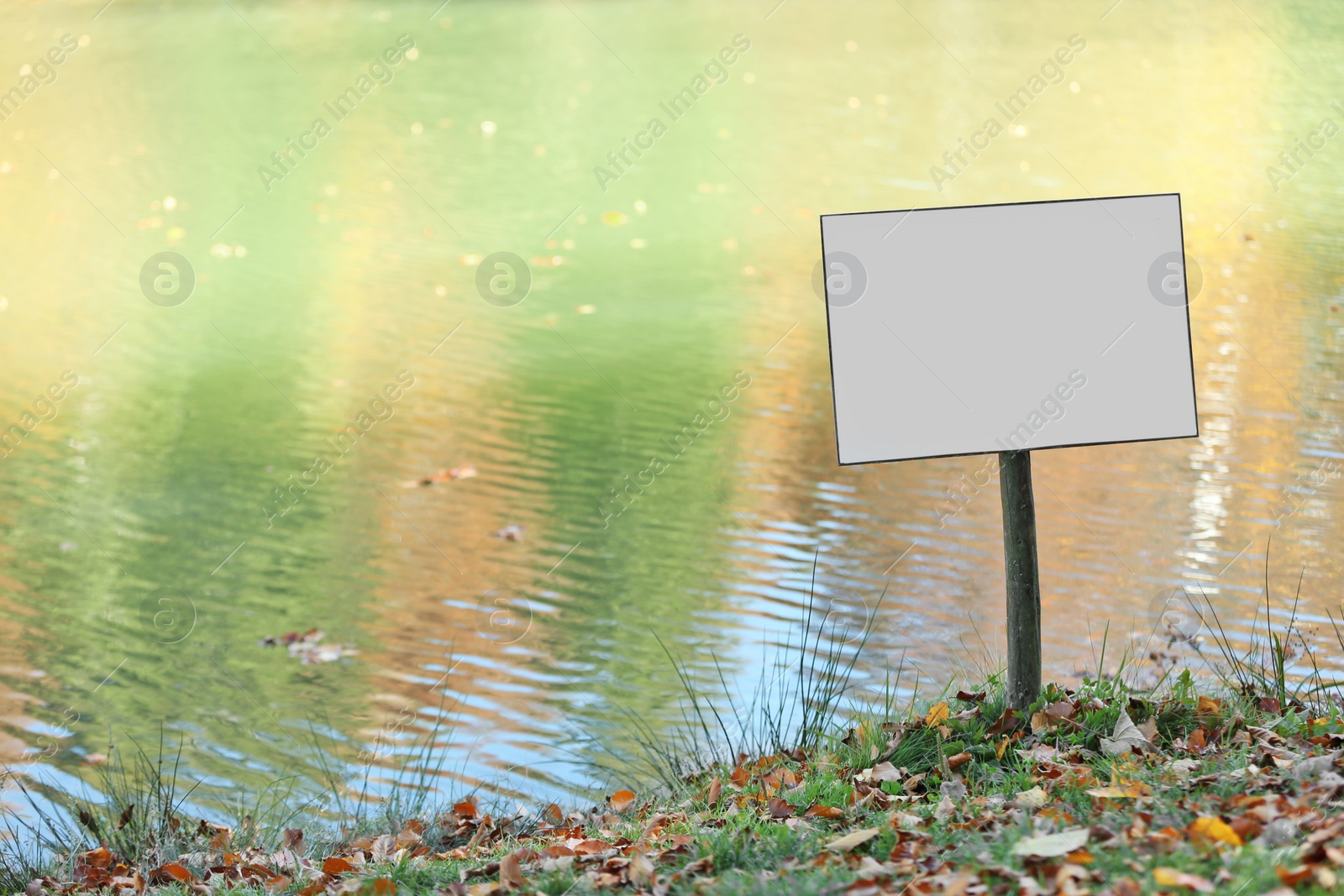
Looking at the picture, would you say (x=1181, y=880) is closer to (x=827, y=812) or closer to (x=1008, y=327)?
(x=827, y=812)

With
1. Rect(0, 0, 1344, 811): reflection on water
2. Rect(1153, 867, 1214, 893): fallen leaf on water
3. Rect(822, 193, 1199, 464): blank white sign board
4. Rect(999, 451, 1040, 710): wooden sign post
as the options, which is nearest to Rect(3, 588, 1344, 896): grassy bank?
Rect(1153, 867, 1214, 893): fallen leaf on water

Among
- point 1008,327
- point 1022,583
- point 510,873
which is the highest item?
point 1008,327

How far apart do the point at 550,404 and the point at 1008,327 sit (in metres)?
5.47

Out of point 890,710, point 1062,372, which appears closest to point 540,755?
point 890,710

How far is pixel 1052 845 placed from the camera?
9.05 feet

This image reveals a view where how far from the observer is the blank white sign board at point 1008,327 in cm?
371

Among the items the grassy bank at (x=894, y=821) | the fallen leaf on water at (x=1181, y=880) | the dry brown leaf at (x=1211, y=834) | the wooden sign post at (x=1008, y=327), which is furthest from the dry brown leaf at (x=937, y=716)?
the fallen leaf on water at (x=1181, y=880)

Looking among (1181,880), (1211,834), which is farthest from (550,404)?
(1181,880)

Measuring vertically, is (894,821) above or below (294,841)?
above

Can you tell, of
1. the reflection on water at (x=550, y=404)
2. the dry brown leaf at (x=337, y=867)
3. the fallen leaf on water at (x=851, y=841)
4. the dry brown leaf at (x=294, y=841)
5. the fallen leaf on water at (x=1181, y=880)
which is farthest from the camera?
the reflection on water at (x=550, y=404)

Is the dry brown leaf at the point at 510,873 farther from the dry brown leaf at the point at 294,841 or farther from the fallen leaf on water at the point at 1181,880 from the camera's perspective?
the fallen leaf on water at the point at 1181,880

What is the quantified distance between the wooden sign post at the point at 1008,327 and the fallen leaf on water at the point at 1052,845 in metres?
1.24

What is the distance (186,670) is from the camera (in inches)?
217

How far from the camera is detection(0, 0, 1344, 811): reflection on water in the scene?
18.0ft
